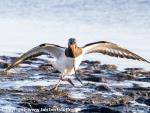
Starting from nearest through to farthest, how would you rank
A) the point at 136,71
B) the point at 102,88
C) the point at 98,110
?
1. the point at 98,110
2. the point at 102,88
3. the point at 136,71

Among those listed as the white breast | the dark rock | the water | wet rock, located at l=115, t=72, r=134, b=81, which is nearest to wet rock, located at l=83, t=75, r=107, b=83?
wet rock, located at l=115, t=72, r=134, b=81

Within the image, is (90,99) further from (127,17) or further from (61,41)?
(127,17)

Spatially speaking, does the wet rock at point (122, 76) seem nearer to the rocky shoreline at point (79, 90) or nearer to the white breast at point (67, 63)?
the rocky shoreline at point (79, 90)

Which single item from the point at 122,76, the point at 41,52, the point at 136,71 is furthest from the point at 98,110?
the point at 136,71

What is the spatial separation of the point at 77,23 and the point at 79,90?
517 inches

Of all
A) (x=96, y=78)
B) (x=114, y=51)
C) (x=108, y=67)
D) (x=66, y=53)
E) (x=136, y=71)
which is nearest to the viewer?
(x=66, y=53)

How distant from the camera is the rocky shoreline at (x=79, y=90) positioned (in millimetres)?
11547

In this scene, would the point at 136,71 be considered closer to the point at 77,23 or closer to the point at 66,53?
the point at 66,53

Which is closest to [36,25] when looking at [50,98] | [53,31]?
[53,31]

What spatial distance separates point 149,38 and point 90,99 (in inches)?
397

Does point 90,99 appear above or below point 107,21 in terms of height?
below

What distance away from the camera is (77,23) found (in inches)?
1041

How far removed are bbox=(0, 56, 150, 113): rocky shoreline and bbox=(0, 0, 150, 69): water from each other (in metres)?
1.70

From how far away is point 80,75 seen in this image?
15531mm
